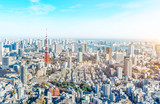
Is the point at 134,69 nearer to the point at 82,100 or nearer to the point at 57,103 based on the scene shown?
the point at 82,100

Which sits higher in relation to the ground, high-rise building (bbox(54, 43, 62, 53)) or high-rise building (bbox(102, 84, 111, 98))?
high-rise building (bbox(54, 43, 62, 53))

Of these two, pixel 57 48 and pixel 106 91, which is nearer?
pixel 106 91

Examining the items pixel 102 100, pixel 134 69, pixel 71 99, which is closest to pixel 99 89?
pixel 102 100

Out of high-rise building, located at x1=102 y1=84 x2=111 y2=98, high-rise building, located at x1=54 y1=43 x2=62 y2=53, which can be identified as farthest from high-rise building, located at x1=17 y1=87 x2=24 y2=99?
high-rise building, located at x1=54 y1=43 x2=62 y2=53

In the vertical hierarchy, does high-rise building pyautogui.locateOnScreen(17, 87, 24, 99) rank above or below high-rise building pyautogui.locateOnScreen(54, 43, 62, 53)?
below

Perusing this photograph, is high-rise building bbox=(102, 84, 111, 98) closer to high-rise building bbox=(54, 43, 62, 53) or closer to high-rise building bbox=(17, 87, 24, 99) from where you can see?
high-rise building bbox=(17, 87, 24, 99)

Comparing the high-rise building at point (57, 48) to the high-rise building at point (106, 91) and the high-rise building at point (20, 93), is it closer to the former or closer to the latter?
the high-rise building at point (20, 93)

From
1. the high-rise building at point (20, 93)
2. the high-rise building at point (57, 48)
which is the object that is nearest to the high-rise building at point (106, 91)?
the high-rise building at point (20, 93)

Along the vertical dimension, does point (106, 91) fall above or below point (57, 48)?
below

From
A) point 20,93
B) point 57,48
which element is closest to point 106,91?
point 20,93

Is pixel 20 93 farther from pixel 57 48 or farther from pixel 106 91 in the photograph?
pixel 57 48

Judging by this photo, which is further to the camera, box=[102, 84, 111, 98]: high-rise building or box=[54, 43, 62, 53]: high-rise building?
box=[54, 43, 62, 53]: high-rise building
